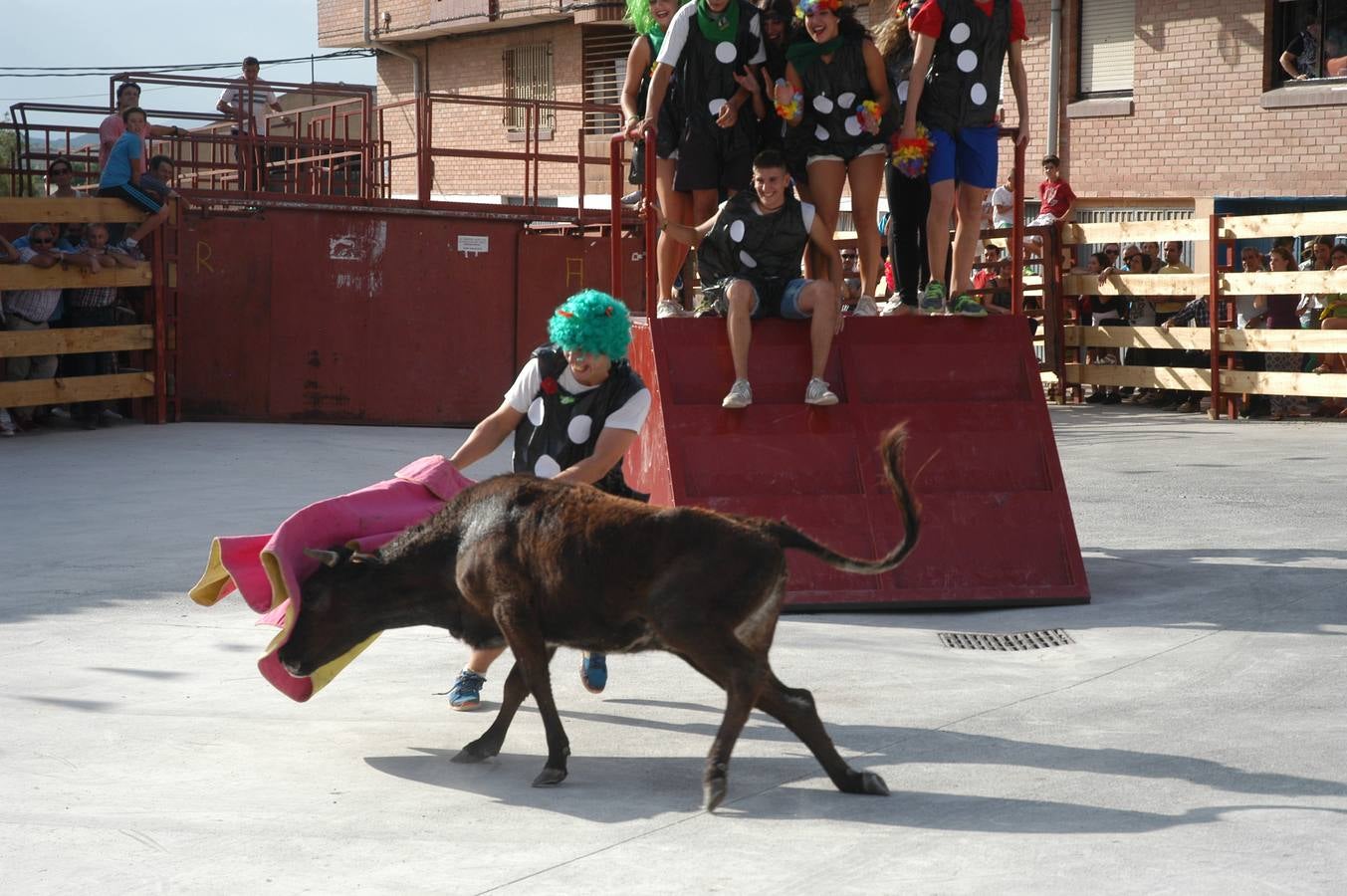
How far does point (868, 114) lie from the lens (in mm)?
9188

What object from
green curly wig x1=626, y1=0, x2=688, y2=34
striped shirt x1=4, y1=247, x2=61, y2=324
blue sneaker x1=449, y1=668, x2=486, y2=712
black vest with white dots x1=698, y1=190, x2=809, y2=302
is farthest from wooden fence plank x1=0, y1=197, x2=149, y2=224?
blue sneaker x1=449, y1=668, x2=486, y2=712

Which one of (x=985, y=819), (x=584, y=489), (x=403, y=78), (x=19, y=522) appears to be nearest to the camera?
(x=985, y=819)

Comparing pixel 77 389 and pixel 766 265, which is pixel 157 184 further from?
pixel 766 265

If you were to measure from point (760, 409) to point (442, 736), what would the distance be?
324cm

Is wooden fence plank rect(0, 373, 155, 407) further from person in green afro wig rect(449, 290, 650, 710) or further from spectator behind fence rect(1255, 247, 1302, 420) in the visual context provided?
spectator behind fence rect(1255, 247, 1302, 420)

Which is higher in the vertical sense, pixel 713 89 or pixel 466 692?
pixel 713 89

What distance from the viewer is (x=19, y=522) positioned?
34.1ft

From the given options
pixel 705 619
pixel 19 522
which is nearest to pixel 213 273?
pixel 19 522

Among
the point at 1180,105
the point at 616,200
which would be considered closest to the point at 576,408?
the point at 616,200

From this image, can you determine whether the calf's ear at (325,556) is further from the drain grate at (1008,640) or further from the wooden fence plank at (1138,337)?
the wooden fence plank at (1138,337)

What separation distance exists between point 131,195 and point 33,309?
1.44 m

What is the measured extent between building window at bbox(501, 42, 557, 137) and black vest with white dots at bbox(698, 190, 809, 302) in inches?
929

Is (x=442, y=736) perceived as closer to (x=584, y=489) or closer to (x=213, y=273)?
(x=584, y=489)

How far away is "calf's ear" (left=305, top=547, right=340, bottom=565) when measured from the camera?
545 centimetres
